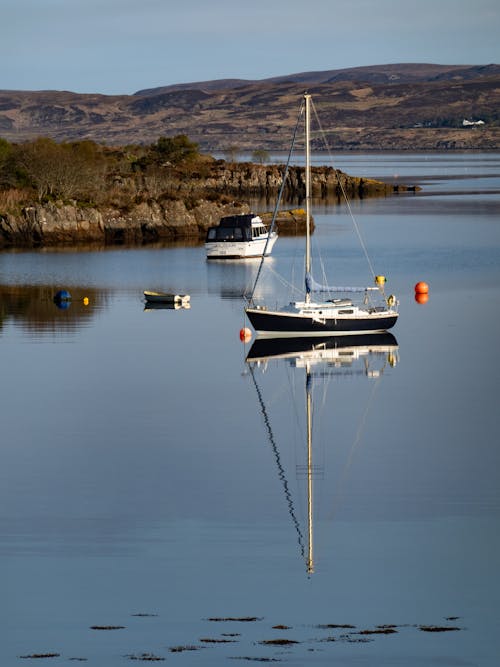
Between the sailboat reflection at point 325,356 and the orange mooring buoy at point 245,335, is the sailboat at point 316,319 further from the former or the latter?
the orange mooring buoy at point 245,335

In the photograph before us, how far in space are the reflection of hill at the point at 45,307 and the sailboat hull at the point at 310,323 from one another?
264 inches

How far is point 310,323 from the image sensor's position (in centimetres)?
3859

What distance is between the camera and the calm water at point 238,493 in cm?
1653

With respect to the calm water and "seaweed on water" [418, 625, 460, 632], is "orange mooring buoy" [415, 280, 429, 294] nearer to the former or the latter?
the calm water

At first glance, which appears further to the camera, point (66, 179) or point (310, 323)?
point (66, 179)

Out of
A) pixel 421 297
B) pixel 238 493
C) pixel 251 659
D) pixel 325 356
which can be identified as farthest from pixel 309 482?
pixel 421 297

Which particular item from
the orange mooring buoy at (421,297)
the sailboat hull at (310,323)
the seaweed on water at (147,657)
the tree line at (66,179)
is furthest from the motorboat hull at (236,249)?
the seaweed on water at (147,657)

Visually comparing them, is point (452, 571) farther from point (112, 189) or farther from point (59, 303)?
point (112, 189)

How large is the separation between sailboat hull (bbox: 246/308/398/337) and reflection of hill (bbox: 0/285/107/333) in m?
6.70

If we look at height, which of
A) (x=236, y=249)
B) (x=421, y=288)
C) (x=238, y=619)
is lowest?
(x=238, y=619)

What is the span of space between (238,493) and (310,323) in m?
16.1

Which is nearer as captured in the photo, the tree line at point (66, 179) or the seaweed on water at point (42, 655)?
the seaweed on water at point (42, 655)

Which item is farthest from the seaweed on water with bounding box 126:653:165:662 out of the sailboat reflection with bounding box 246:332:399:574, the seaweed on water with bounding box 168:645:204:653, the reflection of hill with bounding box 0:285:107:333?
the reflection of hill with bounding box 0:285:107:333

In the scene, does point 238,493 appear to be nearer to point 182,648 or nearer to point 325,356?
point 182,648
